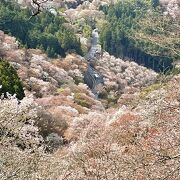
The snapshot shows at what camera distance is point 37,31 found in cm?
6084

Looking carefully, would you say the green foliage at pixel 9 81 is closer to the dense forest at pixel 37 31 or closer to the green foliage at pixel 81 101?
the green foliage at pixel 81 101

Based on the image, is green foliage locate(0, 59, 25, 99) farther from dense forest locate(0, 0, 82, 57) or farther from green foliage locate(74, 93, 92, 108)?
dense forest locate(0, 0, 82, 57)

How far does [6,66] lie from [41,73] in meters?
20.0

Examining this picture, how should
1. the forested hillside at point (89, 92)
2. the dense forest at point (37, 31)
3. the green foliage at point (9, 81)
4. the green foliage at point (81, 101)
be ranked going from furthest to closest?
the dense forest at point (37, 31), the green foliage at point (81, 101), the green foliage at point (9, 81), the forested hillside at point (89, 92)

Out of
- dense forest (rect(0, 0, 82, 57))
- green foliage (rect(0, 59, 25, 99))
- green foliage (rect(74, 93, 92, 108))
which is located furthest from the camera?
dense forest (rect(0, 0, 82, 57))

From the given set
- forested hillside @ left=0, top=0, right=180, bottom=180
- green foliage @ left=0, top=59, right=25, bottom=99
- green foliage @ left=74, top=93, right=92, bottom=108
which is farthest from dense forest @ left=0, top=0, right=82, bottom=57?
green foliage @ left=0, top=59, right=25, bottom=99

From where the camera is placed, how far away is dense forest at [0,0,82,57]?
5756 centimetres

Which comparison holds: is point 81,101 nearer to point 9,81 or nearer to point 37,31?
point 9,81

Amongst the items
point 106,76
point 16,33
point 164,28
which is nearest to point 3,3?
point 16,33

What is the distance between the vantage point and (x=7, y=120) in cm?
994

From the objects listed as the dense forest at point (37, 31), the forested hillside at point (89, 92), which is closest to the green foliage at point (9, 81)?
the forested hillside at point (89, 92)

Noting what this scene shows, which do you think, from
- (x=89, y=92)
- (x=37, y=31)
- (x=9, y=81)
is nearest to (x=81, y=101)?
(x=89, y=92)

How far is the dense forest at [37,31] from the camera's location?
57.6 meters

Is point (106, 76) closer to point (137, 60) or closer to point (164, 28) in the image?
point (137, 60)
